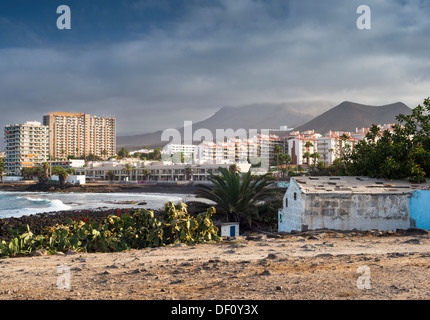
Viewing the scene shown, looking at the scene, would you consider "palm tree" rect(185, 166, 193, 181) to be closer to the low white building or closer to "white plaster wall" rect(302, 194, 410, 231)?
the low white building

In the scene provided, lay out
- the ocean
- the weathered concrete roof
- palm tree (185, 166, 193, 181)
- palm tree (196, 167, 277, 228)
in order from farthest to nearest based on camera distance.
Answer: palm tree (185, 166, 193, 181), the ocean, palm tree (196, 167, 277, 228), the weathered concrete roof

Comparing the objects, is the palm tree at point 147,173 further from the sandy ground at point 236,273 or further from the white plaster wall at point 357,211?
the sandy ground at point 236,273

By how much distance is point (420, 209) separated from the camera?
12.6 meters

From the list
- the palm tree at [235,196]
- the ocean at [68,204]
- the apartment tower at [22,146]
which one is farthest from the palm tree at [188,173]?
the apartment tower at [22,146]

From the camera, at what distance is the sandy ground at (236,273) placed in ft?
17.5

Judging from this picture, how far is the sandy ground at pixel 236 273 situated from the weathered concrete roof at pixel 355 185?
2.91 m

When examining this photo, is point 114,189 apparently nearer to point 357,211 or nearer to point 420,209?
point 357,211

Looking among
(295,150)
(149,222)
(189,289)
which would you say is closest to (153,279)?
(189,289)

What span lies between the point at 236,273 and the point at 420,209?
894 centimetres

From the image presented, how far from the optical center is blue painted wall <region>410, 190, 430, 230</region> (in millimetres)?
12445

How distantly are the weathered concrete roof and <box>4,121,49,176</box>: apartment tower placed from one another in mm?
172360

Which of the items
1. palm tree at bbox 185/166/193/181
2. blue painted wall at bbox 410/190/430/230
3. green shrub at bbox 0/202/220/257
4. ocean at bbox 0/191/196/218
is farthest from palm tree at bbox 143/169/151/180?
blue painted wall at bbox 410/190/430/230

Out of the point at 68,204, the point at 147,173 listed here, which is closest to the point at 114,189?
the point at 147,173
